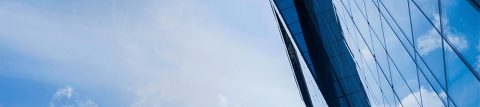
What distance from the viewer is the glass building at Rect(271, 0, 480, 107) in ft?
26.3

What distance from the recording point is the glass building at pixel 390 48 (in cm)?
802

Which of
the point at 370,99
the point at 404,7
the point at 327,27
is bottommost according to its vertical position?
the point at 404,7

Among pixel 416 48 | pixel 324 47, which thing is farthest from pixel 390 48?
pixel 324 47

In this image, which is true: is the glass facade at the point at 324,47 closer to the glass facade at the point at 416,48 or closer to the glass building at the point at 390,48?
the glass building at the point at 390,48

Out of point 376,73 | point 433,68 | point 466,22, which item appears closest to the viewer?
point 466,22

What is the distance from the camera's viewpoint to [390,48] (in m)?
14.8

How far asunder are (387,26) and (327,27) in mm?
7637

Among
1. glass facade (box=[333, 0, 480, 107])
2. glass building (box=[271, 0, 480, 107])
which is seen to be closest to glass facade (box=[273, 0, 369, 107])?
glass building (box=[271, 0, 480, 107])

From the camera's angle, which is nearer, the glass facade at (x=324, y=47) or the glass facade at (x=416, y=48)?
the glass facade at (x=416, y=48)

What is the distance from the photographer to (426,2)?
355 inches

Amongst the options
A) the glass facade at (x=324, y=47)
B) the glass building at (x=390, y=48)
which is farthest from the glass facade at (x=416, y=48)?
the glass facade at (x=324, y=47)

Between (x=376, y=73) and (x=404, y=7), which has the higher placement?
(x=376, y=73)

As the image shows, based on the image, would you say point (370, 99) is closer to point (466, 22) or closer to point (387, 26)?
point (387, 26)

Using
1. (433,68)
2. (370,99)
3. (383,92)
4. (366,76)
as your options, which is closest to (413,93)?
(433,68)
